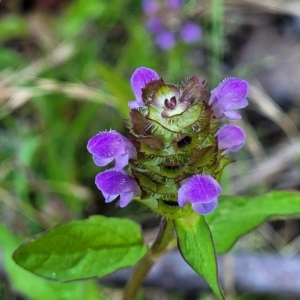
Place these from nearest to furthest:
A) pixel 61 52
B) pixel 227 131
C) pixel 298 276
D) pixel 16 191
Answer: pixel 227 131
pixel 298 276
pixel 16 191
pixel 61 52

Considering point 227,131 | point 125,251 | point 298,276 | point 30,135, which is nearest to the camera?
point 227,131

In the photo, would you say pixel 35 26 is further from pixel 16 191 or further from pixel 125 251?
pixel 125 251

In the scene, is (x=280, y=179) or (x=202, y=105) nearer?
(x=202, y=105)

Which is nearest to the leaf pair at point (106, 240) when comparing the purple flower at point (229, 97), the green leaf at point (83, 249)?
the green leaf at point (83, 249)

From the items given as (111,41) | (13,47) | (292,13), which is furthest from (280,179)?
(13,47)

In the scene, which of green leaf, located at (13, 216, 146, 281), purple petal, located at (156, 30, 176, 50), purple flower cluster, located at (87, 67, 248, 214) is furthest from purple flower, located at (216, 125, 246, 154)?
purple petal, located at (156, 30, 176, 50)

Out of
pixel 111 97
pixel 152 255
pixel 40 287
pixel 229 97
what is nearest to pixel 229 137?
pixel 229 97
